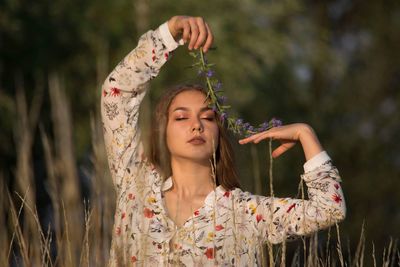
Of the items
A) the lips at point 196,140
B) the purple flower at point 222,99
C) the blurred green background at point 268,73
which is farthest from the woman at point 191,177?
the blurred green background at point 268,73

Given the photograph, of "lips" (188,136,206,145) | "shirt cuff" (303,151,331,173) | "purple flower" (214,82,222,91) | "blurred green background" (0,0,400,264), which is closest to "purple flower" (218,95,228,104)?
"purple flower" (214,82,222,91)

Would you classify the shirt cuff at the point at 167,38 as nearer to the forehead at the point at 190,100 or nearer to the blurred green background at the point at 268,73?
the forehead at the point at 190,100

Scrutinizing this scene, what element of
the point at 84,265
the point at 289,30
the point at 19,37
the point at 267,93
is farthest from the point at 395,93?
the point at 84,265

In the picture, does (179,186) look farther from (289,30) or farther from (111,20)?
(289,30)

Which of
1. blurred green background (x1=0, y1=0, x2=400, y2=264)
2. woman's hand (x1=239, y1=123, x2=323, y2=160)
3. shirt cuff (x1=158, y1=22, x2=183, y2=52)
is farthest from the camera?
blurred green background (x1=0, y1=0, x2=400, y2=264)

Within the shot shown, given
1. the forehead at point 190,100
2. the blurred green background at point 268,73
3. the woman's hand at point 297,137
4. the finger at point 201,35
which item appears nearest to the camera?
the finger at point 201,35

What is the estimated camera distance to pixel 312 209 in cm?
263

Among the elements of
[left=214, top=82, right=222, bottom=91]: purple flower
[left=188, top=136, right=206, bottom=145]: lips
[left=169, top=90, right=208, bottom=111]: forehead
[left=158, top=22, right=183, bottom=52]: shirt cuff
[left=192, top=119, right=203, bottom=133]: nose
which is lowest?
[left=188, top=136, right=206, bottom=145]: lips

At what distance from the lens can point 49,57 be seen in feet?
30.0

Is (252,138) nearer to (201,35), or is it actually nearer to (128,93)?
(201,35)

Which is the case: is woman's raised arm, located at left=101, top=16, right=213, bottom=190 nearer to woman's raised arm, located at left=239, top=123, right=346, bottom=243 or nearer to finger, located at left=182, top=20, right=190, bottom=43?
finger, located at left=182, top=20, right=190, bottom=43

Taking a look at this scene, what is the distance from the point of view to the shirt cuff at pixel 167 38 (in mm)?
2844

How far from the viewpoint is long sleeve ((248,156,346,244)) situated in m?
2.62

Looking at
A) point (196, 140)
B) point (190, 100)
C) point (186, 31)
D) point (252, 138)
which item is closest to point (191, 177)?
point (196, 140)
